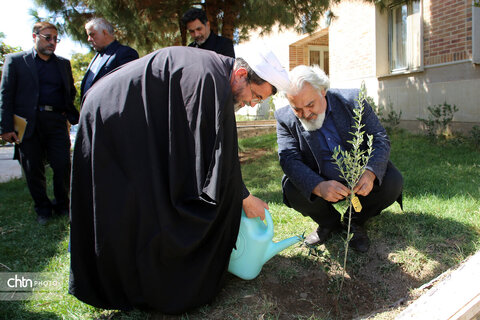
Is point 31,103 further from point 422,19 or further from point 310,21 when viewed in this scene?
point 422,19

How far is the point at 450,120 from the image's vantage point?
604 centimetres

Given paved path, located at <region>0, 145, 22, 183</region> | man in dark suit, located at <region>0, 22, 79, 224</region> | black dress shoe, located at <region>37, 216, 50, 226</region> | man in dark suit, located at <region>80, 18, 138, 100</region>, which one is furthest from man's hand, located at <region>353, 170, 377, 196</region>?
paved path, located at <region>0, 145, 22, 183</region>

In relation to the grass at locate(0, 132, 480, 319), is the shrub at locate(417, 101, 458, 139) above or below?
above

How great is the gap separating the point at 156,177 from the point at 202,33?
8.12 ft

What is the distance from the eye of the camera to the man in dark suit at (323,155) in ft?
Answer: 8.02

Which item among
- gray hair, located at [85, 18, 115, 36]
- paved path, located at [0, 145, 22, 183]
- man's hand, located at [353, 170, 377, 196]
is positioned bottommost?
paved path, located at [0, 145, 22, 183]

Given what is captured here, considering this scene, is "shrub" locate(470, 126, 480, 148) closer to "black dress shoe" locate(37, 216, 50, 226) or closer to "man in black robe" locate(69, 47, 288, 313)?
"man in black robe" locate(69, 47, 288, 313)

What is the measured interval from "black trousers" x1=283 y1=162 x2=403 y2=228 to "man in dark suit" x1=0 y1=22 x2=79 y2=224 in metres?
2.57

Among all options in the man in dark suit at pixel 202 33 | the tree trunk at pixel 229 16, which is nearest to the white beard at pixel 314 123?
the man in dark suit at pixel 202 33

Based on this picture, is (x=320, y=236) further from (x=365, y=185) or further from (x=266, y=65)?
(x=266, y=65)

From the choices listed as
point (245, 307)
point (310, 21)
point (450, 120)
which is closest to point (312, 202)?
point (245, 307)

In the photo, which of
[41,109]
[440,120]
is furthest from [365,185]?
[440,120]

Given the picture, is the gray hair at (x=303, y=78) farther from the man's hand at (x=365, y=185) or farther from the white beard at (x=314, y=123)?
the man's hand at (x=365, y=185)

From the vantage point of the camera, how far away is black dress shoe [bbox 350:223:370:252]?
261 centimetres
